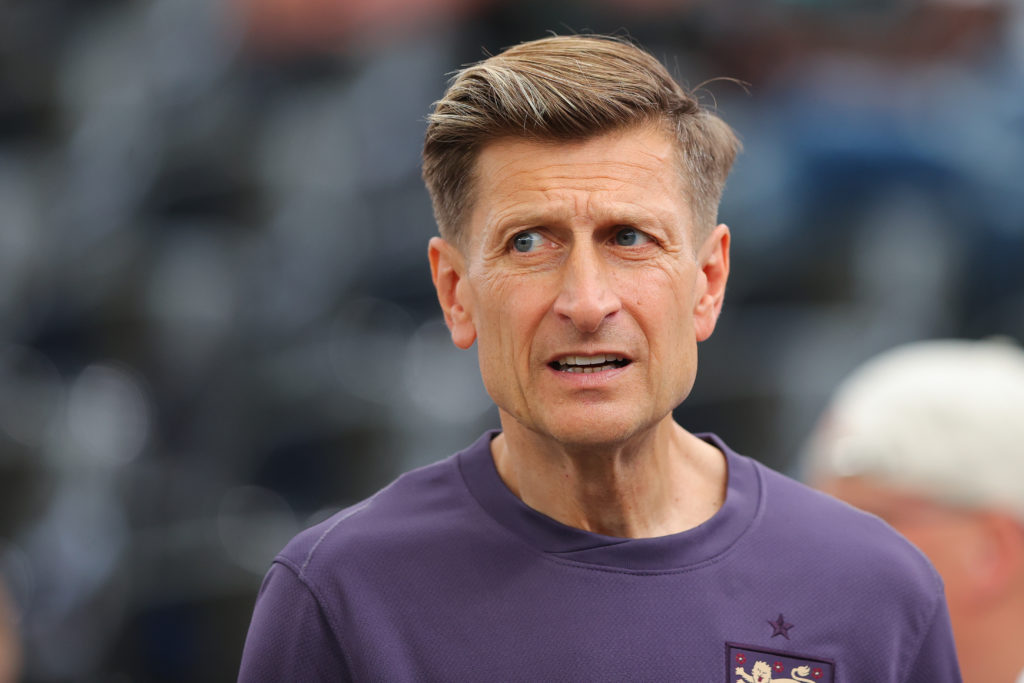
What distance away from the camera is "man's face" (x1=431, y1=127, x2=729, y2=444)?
1.76 metres

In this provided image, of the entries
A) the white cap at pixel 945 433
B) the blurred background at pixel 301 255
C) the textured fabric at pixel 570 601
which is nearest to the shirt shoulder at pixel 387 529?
the textured fabric at pixel 570 601

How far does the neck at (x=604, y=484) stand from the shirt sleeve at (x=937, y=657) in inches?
14.0

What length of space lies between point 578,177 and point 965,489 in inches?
48.2

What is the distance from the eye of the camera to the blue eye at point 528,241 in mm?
1800

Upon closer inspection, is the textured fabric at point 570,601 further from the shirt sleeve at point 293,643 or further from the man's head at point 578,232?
the man's head at point 578,232

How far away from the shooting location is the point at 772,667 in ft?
5.94

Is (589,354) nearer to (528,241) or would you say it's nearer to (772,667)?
(528,241)

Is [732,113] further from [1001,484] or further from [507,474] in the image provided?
[507,474]

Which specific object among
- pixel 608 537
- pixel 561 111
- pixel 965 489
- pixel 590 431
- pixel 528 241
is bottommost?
pixel 965 489

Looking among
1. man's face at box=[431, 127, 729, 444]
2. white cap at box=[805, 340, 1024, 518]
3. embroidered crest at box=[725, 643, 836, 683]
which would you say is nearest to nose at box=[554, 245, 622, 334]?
man's face at box=[431, 127, 729, 444]

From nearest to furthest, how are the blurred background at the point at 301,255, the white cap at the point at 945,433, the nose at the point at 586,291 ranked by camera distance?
the nose at the point at 586,291, the white cap at the point at 945,433, the blurred background at the point at 301,255

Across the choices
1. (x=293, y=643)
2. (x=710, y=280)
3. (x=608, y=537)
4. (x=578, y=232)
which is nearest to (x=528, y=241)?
(x=578, y=232)

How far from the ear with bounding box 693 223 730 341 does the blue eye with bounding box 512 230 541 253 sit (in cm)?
25

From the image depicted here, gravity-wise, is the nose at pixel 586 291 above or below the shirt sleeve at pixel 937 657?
above
